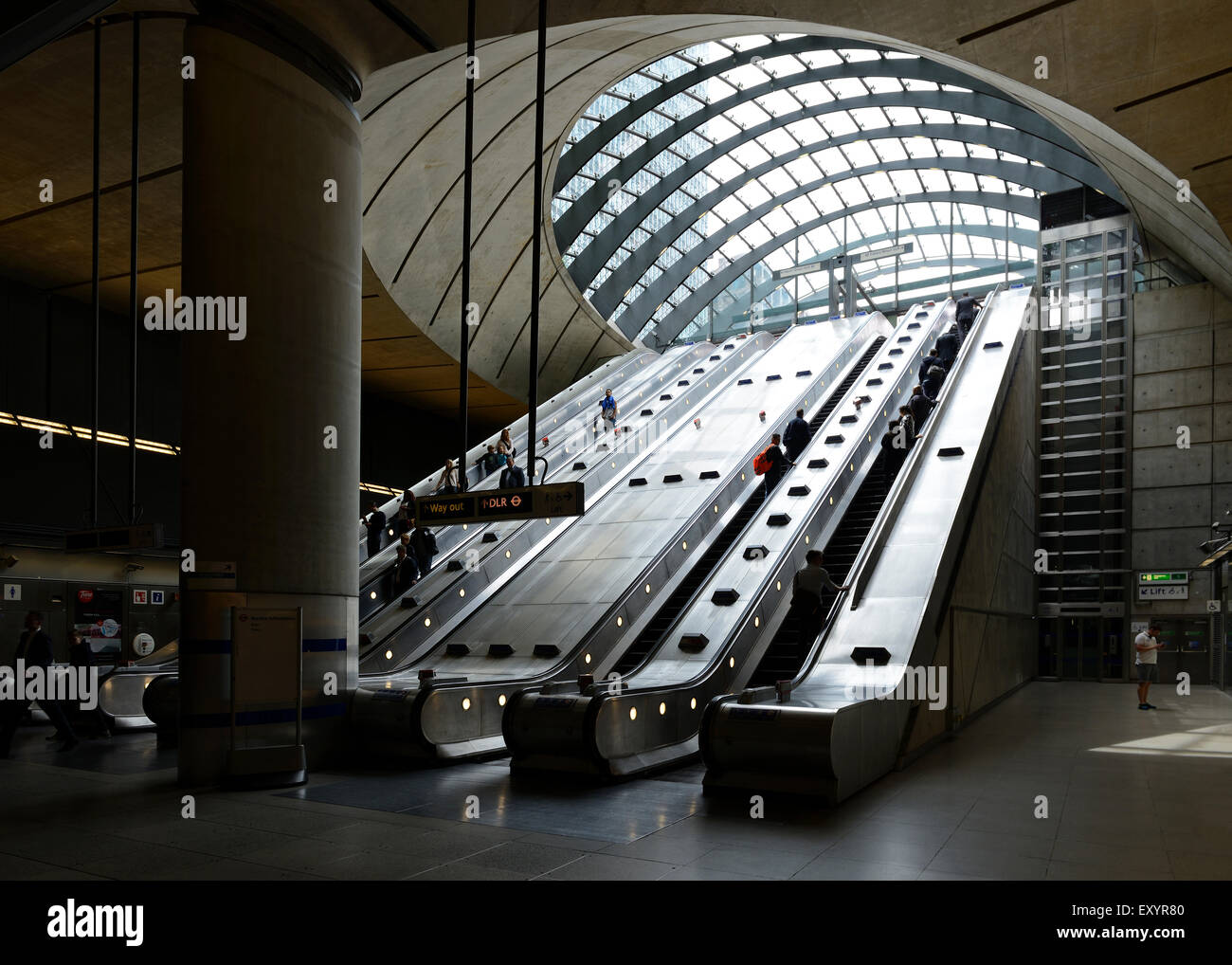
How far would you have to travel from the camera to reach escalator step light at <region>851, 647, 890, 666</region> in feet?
33.7

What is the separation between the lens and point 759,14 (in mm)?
10938

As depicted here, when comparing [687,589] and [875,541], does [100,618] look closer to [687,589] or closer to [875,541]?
[687,589]

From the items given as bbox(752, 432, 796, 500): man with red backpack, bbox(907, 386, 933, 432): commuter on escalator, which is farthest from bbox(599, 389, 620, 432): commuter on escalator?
bbox(907, 386, 933, 432): commuter on escalator

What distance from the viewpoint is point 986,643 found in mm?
15055

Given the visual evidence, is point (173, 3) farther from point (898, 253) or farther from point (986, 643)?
point (898, 253)

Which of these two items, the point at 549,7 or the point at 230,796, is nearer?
the point at 230,796

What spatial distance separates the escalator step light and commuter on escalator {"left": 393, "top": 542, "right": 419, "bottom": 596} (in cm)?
839

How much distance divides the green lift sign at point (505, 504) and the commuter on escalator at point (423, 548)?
241 inches

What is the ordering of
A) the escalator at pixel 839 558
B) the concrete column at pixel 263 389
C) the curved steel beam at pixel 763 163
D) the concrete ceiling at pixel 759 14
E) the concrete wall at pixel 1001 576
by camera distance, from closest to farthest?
the concrete column at pixel 263 389, the concrete ceiling at pixel 759 14, the escalator at pixel 839 558, the concrete wall at pixel 1001 576, the curved steel beam at pixel 763 163

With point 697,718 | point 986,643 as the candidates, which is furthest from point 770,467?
point 697,718

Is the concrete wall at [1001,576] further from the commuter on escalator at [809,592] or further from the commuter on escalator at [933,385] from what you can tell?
the commuter on escalator at [809,592]

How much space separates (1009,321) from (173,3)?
2031 centimetres

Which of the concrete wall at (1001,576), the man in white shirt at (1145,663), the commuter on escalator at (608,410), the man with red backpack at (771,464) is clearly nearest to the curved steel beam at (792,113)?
the commuter on escalator at (608,410)

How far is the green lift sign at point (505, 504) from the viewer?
9.41m
